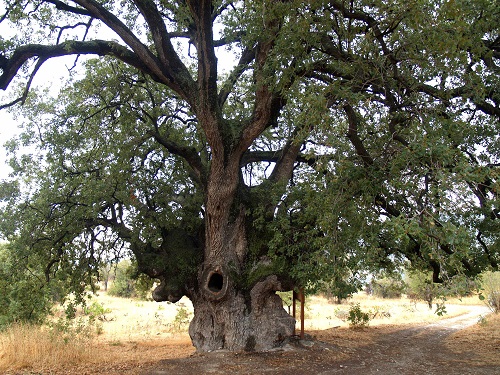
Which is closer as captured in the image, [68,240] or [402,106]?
[402,106]

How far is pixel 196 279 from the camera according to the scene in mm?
10703

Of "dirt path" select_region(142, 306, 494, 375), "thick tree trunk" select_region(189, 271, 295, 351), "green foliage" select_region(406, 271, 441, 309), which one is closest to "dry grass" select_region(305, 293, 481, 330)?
"green foliage" select_region(406, 271, 441, 309)

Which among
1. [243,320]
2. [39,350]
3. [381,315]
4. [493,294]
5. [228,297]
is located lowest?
[381,315]

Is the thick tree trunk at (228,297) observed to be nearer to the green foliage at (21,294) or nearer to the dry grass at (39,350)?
the dry grass at (39,350)

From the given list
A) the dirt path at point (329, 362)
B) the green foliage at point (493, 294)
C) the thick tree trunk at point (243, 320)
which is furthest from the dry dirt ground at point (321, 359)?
the green foliage at point (493, 294)

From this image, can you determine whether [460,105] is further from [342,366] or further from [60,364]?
[60,364]

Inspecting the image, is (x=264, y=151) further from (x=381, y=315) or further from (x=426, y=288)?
(x=381, y=315)

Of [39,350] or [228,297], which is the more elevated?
[228,297]

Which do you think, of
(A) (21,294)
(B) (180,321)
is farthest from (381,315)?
(A) (21,294)

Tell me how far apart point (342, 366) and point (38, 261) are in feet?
27.0

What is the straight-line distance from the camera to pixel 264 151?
40.6 ft

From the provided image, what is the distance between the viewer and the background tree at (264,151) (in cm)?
649

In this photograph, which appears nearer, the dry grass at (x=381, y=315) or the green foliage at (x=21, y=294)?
the green foliage at (x=21, y=294)

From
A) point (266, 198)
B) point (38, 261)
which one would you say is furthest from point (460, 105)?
point (38, 261)
